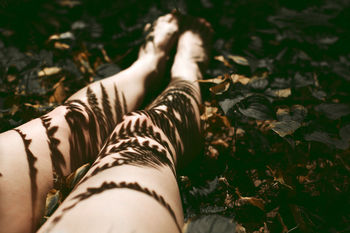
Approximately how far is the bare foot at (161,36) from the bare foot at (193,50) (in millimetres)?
73

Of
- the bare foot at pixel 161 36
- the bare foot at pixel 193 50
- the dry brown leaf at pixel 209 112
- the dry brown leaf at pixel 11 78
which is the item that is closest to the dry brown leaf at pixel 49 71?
the dry brown leaf at pixel 11 78

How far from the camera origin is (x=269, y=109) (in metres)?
0.74

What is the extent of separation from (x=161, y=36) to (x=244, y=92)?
0.79 meters

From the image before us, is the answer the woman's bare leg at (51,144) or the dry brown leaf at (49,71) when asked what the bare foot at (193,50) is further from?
the dry brown leaf at (49,71)

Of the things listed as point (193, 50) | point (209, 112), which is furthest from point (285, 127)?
point (193, 50)

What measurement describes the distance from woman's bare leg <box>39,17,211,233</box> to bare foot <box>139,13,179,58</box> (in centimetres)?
37

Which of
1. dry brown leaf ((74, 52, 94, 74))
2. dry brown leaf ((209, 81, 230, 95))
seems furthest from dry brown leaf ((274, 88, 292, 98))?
dry brown leaf ((74, 52, 94, 74))

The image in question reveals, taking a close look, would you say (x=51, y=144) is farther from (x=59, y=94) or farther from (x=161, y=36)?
(x=161, y=36)

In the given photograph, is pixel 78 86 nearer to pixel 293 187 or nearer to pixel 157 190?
pixel 157 190

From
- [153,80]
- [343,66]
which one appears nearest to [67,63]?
[153,80]

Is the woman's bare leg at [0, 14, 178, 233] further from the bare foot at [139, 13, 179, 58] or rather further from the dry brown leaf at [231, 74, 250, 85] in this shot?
the dry brown leaf at [231, 74, 250, 85]

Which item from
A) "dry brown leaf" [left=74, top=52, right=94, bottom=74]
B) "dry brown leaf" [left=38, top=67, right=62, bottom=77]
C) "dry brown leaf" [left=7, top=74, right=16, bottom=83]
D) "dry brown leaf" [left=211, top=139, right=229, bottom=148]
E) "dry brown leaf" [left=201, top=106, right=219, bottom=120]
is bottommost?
"dry brown leaf" [left=211, top=139, right=229, bottom=148]

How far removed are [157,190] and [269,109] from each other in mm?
423

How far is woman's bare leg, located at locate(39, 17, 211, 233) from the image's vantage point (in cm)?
50
